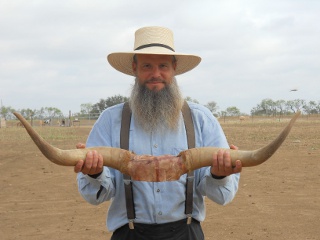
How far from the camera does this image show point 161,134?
336 centimetres

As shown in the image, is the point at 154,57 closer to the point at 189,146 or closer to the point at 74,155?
the point at 189,146

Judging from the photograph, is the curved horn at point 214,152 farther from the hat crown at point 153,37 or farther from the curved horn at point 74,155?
the hat crown at point 153,37

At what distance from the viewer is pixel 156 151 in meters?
3.28

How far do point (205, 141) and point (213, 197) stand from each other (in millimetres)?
427

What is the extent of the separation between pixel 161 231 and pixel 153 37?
61.4 inches

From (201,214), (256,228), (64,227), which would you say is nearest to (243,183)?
(256,228)

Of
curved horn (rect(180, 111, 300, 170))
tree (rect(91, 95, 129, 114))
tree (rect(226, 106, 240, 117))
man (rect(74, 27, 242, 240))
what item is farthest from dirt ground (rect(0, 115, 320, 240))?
tree (rect(226, 106, 240, 117))

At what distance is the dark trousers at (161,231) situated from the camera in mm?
3186

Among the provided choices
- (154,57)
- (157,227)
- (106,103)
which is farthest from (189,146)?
(106,103)

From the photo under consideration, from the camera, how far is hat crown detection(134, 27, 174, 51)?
3602 millimetres

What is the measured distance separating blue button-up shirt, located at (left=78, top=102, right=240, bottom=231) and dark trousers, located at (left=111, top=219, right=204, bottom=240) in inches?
A: 1.7

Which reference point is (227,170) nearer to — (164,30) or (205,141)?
(205,141)

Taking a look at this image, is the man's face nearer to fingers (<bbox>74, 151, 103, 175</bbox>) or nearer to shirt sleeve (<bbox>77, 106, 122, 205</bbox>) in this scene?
shirt sleeve (<bbox>77, 106, 122, 205</bbox>)

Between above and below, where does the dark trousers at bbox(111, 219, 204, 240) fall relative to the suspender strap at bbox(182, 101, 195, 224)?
below
